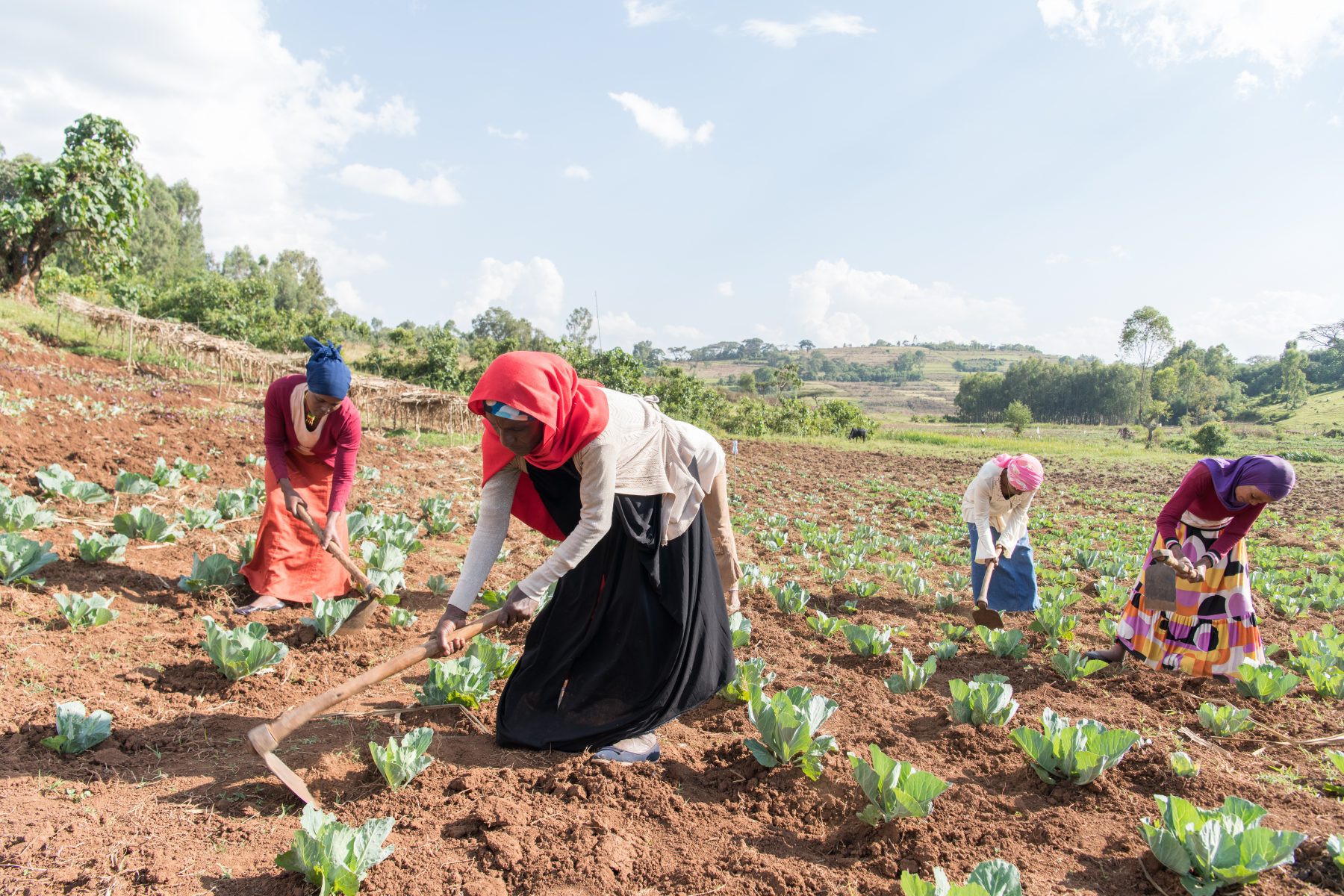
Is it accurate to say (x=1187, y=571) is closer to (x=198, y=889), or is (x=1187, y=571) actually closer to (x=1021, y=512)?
(x=1021, y=512)

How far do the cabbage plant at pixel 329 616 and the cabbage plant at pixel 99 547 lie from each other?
65.0 inches

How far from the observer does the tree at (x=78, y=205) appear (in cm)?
1557

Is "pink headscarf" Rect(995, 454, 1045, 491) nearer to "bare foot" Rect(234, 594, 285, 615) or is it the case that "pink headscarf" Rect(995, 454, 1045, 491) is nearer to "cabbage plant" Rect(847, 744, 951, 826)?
"cabbage plant" Rect(847, 744, 951, 826)

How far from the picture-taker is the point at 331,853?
1.97m

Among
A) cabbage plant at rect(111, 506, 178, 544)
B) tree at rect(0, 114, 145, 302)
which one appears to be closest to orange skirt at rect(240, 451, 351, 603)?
cabbage plant at rect(111, 506, 178, 544)

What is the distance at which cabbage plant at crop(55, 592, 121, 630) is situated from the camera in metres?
Answer: 3.60

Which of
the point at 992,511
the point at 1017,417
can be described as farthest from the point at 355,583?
the point at 1017,417

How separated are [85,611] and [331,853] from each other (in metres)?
2.66

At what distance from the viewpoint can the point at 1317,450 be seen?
93.4 feet

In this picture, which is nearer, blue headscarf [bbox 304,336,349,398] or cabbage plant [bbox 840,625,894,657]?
blue headscarf [bbox 304,336,349,398]

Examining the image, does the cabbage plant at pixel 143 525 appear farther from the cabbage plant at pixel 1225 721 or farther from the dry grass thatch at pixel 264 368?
the dry grass thatch at pixel 264 368

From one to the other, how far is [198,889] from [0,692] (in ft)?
5.68

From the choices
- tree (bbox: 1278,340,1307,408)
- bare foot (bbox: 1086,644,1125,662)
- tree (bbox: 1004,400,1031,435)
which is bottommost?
bare foot (bbox: 1086,644,1125,662)

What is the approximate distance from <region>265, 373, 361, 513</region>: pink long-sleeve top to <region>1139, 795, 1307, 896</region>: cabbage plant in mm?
4069
